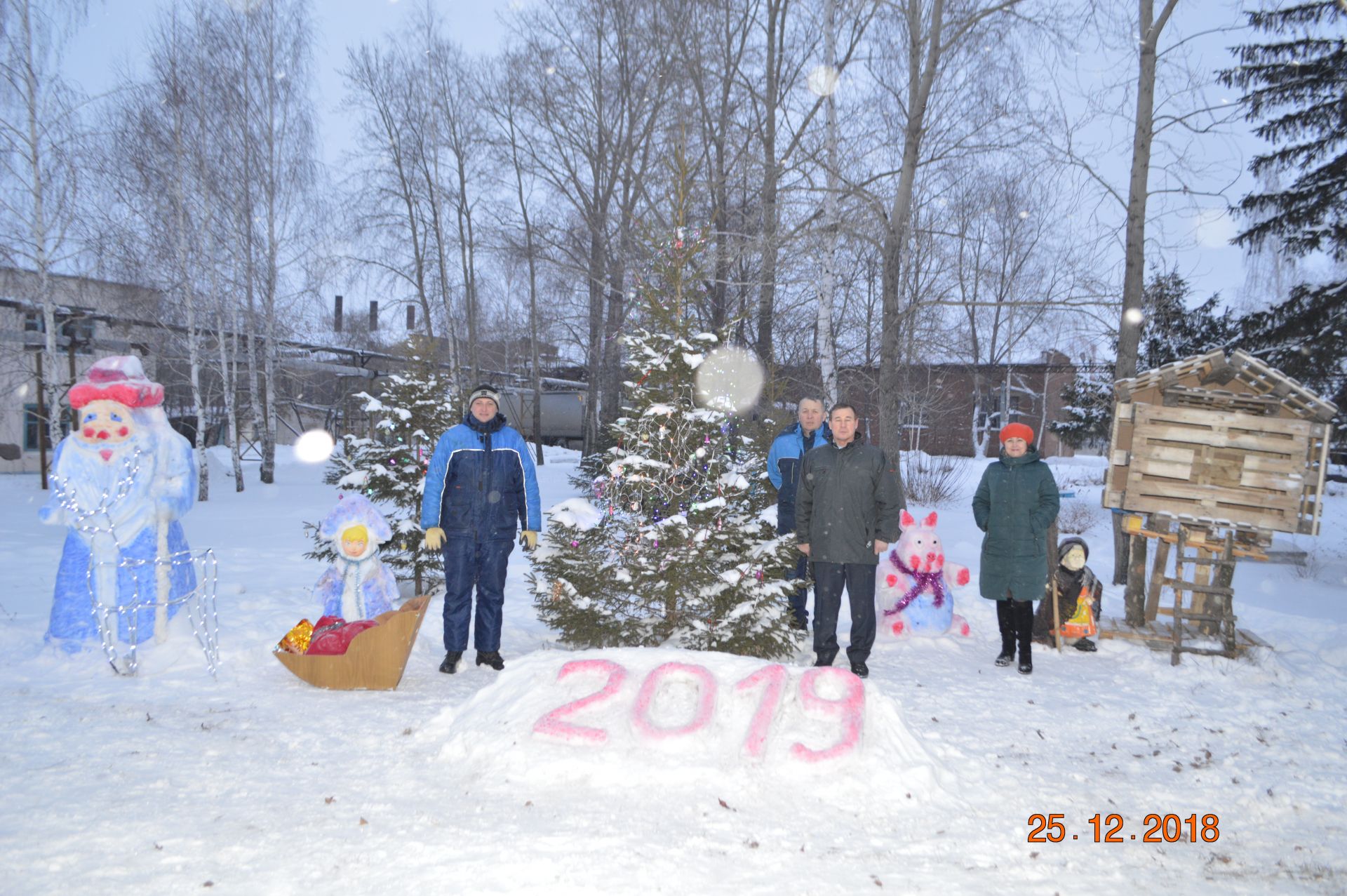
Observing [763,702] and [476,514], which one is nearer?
[763,702]

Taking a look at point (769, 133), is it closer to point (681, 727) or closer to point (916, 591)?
point (916, 591)

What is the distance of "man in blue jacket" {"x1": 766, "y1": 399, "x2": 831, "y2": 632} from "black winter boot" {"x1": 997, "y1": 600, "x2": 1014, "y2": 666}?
1499 millimetres

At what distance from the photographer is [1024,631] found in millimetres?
6094

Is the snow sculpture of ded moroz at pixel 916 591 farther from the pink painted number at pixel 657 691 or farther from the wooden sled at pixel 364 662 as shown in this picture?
the wooden sled at pixel 364 662

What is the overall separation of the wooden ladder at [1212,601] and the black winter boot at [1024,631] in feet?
4.08

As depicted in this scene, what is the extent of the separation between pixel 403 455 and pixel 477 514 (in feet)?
→ 8.71

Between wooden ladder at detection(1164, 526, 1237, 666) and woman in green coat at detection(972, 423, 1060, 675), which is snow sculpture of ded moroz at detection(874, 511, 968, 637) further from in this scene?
wooden ladder at detection(1164, 526, 1237, 666)

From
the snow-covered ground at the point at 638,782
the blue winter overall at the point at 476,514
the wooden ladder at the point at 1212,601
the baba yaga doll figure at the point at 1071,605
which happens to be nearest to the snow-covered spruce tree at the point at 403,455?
the snow-covered ground at the point at 638,782

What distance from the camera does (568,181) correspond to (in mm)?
21203

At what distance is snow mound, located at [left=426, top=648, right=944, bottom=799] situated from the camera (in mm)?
3887

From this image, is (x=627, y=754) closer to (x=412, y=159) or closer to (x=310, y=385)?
(x=412, y=159)

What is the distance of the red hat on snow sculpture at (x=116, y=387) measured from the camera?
18.2 feet

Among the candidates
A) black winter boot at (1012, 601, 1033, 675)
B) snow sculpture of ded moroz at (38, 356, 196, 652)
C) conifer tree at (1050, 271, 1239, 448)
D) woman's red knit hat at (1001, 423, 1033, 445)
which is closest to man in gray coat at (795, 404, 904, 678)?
woman's red knit hat at (1001, 423, 1033, 445)
